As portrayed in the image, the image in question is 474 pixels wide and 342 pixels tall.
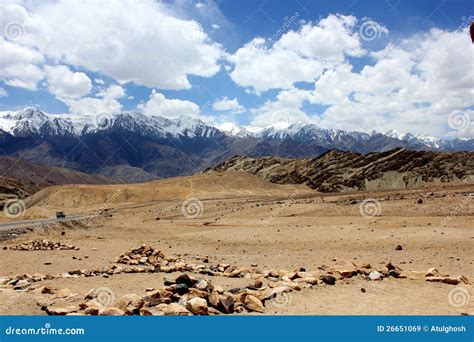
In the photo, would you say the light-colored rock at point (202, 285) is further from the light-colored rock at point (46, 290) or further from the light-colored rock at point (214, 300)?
the light-colored rock at point (46, 290)

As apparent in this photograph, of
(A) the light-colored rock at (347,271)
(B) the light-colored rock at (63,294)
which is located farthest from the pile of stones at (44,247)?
(A) the light-colored rock at (347,271)

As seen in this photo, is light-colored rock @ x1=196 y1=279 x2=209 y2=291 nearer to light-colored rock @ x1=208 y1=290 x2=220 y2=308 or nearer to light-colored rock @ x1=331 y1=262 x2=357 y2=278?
light-colored rock @ x1=208 y1=290 x2=220 y2=308

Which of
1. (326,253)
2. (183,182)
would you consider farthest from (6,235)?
(183,182)

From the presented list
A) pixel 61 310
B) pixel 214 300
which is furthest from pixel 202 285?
pixel 61 310

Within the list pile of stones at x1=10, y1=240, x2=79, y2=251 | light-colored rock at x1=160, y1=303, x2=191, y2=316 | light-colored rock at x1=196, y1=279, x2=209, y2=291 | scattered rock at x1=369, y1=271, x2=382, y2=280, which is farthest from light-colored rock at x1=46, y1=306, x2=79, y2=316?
pile of stones at x1=10, y1=240, x2=79, y2=251

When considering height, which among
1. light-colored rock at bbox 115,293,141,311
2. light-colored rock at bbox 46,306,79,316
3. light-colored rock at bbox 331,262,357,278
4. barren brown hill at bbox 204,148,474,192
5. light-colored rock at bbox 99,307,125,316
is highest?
barren brown hill at bbox 204,148,474,192

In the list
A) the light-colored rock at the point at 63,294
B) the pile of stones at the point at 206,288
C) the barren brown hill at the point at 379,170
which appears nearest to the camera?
the pile of stones at the point at 206,288

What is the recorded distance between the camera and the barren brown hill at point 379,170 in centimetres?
10269

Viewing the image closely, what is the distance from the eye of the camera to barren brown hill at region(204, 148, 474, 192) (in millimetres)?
102688

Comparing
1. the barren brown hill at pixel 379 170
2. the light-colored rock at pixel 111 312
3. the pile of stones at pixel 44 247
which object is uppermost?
the barren brown hill at pixel 379 170

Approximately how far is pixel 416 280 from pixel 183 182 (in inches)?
3770

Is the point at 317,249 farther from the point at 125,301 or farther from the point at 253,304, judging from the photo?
the point at 125,301

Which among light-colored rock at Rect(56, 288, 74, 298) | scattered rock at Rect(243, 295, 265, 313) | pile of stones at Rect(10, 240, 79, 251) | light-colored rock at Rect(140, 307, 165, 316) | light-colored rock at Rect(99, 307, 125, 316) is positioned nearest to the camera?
light-colored rock at Rect(140, 307, 165, 316)

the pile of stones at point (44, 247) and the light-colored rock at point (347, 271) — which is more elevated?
the pile of stones at point (44, 247)
